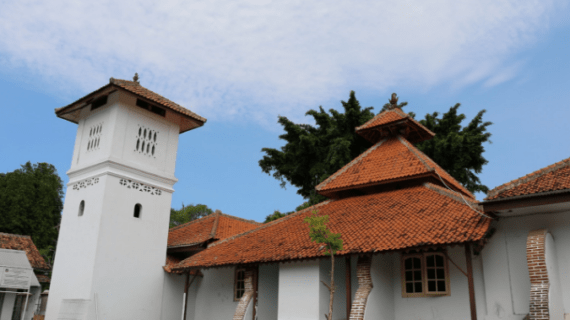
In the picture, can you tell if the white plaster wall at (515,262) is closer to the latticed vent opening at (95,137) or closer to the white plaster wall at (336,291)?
the white plaster wall at (336,291)

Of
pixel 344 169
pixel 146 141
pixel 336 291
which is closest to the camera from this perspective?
pixel 336 291

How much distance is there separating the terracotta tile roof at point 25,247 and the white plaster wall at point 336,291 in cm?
1451

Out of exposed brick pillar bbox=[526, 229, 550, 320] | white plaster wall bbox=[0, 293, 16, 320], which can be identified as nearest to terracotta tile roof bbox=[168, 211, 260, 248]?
white plaster wall bbox=[0, 293, 16, 320]

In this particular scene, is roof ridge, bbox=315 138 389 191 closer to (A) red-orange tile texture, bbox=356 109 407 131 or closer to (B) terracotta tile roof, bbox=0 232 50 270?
(A) red-orange tile texture, bbox=356 109 407 131

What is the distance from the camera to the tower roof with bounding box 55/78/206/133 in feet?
53.0

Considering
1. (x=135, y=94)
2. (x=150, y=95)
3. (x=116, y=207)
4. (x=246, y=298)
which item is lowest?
(x=246, y=298)

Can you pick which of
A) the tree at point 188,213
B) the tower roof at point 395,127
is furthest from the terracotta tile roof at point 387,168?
the tree at point 188,213

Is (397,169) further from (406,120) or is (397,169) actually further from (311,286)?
(311,286)

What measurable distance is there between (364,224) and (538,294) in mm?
4393

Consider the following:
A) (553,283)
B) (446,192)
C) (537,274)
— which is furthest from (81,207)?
(553,283)

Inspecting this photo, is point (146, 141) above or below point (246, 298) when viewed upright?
above

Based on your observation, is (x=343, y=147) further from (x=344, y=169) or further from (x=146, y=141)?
(x=146, y=141)

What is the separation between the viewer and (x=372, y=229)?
464 inches

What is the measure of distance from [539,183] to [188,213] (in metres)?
41.8
